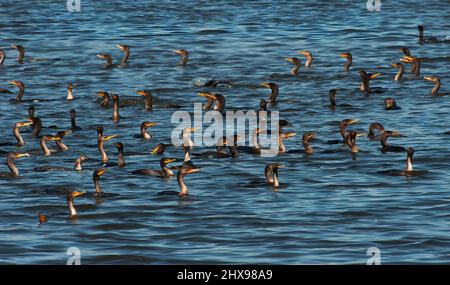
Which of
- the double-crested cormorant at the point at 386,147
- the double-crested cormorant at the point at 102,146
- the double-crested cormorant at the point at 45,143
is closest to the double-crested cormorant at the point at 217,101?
the double-crested cormorant at the point at 102,146

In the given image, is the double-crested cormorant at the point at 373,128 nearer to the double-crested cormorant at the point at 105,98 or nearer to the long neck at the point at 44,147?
the long neck at the point at 44,147

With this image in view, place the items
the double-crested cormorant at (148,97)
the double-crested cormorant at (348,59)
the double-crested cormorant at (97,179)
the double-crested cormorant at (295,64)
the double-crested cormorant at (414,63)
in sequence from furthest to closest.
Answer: the double-crested cormorant at (348,59) < the double-crested cormorant at (295,64) < the double-crested cormorant at (414,63) < the double-crested cormorant at (148,97) < the double-crested cormorant at (97,179)

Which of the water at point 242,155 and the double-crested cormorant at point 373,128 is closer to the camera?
the water at point 242,155

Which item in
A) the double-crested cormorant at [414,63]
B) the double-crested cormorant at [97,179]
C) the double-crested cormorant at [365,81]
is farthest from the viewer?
the double-crested cormorant at [414,63]

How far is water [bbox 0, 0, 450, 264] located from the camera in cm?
2275

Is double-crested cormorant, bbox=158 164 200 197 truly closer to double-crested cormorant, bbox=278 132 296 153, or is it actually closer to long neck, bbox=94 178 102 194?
long neck, bbox=94 178 102 194

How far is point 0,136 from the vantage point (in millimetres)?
32281

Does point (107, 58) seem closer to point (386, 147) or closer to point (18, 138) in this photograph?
point (18, 138)

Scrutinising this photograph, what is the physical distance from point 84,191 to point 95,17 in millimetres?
27238

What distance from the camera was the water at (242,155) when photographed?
74.6ft

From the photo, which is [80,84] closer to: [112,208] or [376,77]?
[376,77]

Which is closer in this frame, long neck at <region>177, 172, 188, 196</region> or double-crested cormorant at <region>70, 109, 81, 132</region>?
long neck at <region>177, 172, 188, 196</region>

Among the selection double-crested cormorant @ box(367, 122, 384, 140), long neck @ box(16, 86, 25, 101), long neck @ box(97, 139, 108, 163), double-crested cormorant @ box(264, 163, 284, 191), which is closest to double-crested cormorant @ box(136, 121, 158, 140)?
long neck @ box(97, 139, 108, 163)

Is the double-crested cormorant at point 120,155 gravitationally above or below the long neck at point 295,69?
above
